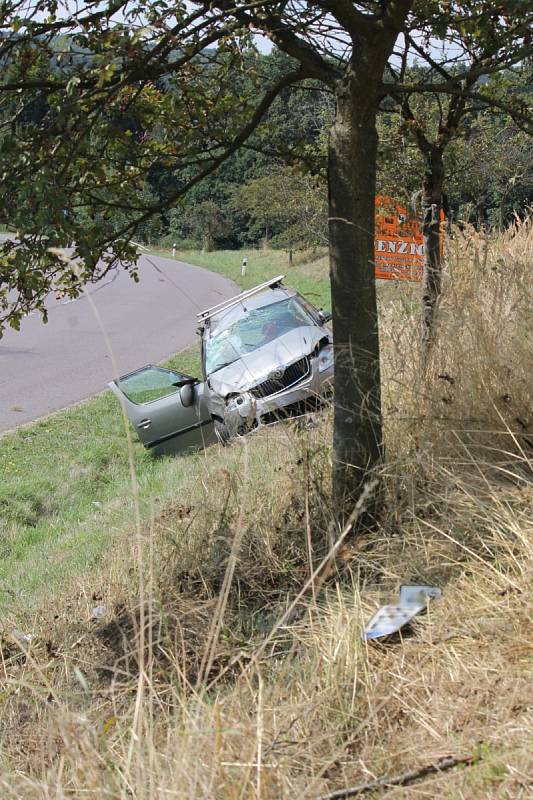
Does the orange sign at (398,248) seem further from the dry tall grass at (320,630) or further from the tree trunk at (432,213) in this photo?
the dry tall grass at (320,630)

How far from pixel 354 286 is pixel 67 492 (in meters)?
5.44

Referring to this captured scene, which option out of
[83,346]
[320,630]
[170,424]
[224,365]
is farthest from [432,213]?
[83,346]

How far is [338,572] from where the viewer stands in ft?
14.4

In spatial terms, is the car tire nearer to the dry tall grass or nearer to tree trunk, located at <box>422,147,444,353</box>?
the dry tall grass

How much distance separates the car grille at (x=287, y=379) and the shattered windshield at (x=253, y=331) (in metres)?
0.94

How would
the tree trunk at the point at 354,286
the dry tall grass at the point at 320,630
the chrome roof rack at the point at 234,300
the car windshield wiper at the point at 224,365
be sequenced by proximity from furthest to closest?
the car windshield wiper at the point at 224,365 < the chrome roof rack at the point at 234,300 < the tree trunk at the point at 354,286 < the dry tall grass at the point at 320,630

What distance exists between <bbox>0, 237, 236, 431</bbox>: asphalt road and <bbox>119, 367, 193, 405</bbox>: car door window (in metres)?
0.97

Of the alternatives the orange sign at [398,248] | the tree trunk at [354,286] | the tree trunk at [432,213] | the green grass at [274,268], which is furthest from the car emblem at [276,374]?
the green grass at [274,268]

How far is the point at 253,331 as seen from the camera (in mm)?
10797

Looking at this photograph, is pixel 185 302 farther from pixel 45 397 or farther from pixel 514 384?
pixel 514 384

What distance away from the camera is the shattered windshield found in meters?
10.5

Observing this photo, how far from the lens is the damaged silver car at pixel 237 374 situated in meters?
9.27

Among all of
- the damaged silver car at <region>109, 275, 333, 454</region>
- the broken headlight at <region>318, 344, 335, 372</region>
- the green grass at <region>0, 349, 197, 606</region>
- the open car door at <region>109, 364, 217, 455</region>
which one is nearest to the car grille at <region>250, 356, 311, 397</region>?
the damaged silver car at <region>109, 275, 333, 454</region>

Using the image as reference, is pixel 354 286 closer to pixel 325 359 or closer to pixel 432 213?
pixel 432 213
